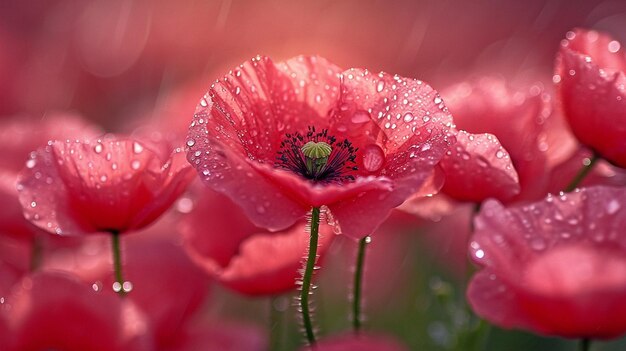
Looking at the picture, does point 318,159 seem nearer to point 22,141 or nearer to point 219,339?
point 219,339

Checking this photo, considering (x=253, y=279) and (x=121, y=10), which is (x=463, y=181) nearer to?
(x=253, y=279)

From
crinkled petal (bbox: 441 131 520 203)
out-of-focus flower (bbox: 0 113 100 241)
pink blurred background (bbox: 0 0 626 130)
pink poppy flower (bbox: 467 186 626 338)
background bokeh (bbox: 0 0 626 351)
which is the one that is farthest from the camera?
pink blurred background (bbox: 0 0 626 130)

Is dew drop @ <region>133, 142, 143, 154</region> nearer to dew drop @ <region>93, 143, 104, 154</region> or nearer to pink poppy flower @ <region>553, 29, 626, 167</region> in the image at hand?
dew drop @ <region>93, 143, 104, 154</region>

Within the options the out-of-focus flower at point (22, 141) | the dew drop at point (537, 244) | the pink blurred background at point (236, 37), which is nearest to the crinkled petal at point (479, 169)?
the dew drop at point (537, 244)

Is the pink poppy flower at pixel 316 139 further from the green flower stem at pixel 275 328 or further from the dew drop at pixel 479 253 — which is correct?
the green flower stem at pixel 275 328

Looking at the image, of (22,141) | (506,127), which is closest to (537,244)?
(506,127)

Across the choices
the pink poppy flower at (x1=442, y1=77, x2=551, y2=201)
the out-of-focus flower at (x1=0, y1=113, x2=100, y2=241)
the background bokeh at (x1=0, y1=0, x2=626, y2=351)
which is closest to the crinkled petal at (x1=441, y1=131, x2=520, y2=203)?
the pink poppy flower at (x1=442, y1=77, x2=551, y2=201)
